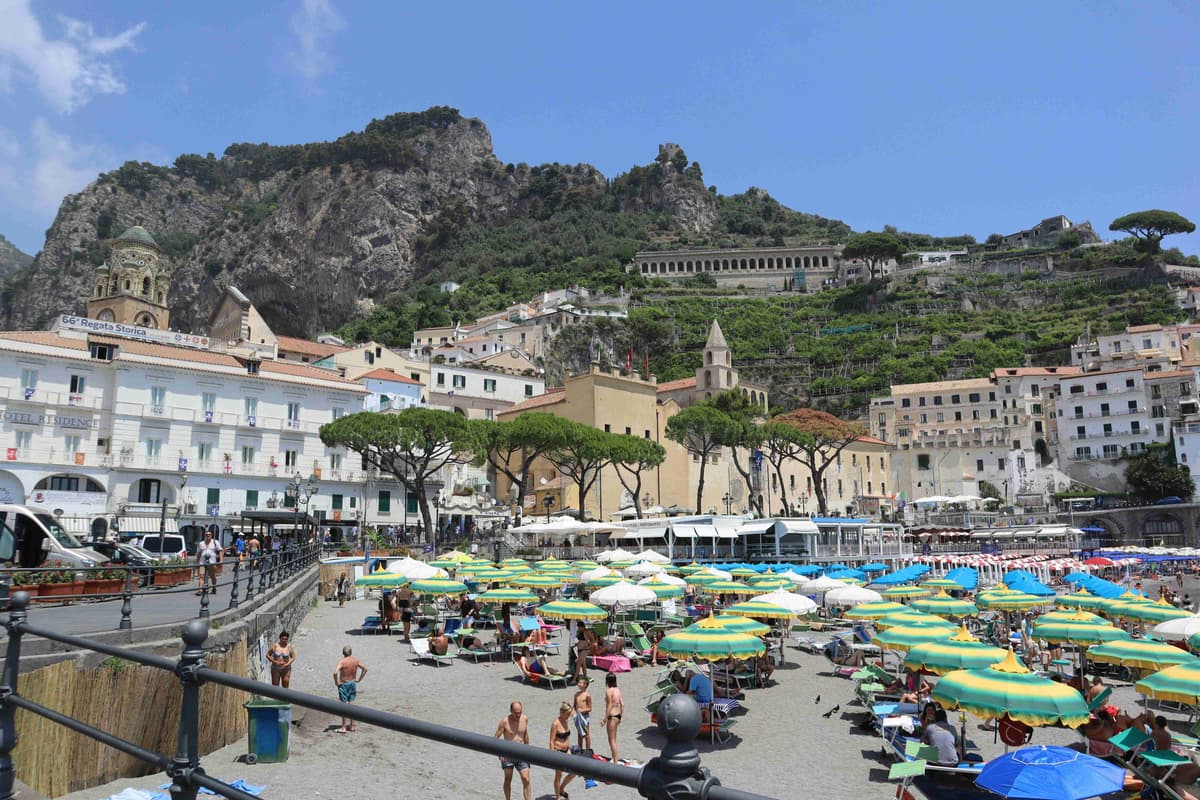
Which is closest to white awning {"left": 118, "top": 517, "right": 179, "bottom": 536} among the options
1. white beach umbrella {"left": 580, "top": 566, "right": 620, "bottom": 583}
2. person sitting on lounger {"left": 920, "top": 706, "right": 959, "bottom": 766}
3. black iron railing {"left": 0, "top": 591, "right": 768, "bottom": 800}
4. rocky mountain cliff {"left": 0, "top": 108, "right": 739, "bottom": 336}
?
white beach umbrella {"left": 580, "top": 566, "right": 620, "bottom": 583}

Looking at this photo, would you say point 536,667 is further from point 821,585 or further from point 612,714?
point 821,585

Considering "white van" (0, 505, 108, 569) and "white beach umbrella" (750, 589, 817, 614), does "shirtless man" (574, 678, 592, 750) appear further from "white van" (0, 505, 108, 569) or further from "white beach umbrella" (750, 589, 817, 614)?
"white van" (0, 505, 108, 569)

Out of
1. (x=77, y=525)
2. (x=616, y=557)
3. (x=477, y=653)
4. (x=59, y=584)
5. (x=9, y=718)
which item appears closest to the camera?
(x=9, y=718)

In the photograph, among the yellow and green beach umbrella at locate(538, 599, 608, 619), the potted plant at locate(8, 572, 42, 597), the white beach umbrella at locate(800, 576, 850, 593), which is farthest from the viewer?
the white beach umbrella at locate(800, 576, 850, 593)

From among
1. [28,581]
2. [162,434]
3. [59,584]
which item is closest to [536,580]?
[59,584]

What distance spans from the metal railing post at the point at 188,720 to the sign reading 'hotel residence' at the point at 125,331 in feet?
168

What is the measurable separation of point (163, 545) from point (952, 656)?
24.1m

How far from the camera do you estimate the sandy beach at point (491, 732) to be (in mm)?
11055

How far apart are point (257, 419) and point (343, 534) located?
786 cm

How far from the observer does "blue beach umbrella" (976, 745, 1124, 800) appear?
26.6 ft

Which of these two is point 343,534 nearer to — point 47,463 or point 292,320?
point 47,463

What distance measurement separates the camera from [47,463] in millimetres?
37625

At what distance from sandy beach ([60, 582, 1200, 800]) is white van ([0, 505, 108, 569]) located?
17.2 feet

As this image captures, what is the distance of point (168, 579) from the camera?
1994 centimetres
